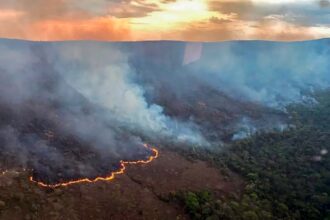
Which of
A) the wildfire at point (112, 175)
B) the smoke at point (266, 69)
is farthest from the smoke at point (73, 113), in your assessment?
the smoke at point (266, 69)

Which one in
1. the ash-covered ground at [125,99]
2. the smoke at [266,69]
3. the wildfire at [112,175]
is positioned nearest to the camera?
the wildfire at [112,175]

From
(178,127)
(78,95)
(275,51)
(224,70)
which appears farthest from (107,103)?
(275,51)

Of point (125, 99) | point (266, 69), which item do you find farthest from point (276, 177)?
point (266, 69)

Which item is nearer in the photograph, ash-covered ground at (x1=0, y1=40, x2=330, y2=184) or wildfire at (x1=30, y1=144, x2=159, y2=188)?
wildfire at (x1=30, y1=144, x2=159, y2=188)

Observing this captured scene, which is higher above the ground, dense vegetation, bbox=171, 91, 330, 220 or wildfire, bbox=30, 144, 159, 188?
wildfire, bbox=30, 144, 159, 188

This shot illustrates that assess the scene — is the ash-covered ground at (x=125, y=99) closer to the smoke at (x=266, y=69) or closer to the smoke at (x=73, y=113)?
the smoke at (x=73, y=113)

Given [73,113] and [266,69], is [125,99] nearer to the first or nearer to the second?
[73,113]

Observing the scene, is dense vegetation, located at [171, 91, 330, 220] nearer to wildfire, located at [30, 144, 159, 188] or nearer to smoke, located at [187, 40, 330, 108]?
wildfire, located at [30, 144, 159, 188]

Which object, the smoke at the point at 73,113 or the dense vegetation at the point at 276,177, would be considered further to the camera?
the smoke at the point at 73,113

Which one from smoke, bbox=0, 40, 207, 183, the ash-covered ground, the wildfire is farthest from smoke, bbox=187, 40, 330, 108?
the wildfire

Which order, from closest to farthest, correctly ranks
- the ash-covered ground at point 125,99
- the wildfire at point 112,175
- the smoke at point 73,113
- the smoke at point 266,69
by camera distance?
the wildfire at point 112,175 → the smoke at point 73,113 → the ash-covered ground at point 125,99 → the smoke at point 266,69
